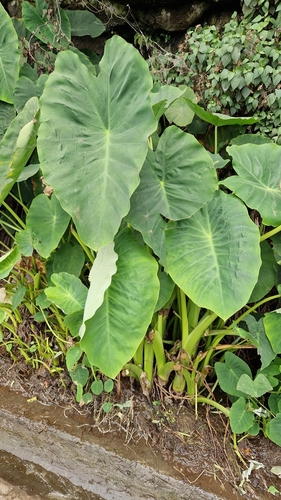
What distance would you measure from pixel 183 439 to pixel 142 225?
91cm

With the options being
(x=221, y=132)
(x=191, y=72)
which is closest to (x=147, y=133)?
(x=221, y=132)

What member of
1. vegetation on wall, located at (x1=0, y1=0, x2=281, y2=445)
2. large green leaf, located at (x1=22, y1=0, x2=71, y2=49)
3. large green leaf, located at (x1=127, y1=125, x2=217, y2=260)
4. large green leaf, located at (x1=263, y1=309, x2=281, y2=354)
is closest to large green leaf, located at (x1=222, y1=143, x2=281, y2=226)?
vegetation on wall, located at (x1=0, y1=0, x2=281, y2=445)

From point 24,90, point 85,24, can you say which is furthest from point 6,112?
point 85,24

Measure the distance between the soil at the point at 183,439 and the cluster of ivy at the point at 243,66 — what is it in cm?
123

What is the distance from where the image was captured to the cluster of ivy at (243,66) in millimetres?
1430

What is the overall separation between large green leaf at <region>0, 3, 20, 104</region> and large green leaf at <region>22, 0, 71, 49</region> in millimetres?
209

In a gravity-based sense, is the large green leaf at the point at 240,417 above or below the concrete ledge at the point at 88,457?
above

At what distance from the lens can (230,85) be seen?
59.4 inches

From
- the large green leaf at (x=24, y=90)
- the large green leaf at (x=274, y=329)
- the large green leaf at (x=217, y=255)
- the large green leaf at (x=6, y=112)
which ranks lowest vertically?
the large green leaf at (x=274, y=329)

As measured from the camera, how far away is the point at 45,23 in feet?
5.93

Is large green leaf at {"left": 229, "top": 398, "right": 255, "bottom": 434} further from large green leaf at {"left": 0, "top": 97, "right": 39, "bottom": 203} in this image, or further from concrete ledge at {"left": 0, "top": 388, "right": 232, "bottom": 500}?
large green leaf at {"left": 0, "top": 97, "right": 39, "bottom": 203}

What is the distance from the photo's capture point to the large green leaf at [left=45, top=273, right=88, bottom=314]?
3.87 ft

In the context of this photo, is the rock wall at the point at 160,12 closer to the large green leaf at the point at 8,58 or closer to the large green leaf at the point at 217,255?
the large green leaf at the point at 8,58

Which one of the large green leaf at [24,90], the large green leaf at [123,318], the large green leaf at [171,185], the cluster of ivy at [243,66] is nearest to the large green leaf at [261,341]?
the large green leaf at [123,318]
